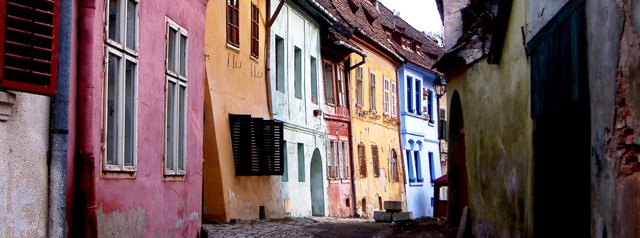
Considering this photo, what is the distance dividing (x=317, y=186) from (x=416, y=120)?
14.5 m

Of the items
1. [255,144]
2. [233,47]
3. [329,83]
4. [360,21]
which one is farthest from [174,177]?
[360,21]

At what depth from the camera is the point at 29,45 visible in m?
7.07

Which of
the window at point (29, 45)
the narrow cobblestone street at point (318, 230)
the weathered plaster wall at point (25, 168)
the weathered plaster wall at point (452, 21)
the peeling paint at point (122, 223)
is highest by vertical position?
the weathered plaster wall at point (452, 21)

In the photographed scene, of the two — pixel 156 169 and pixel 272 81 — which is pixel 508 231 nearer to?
pixel 156 169

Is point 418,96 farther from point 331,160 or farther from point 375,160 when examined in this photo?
point 331,160

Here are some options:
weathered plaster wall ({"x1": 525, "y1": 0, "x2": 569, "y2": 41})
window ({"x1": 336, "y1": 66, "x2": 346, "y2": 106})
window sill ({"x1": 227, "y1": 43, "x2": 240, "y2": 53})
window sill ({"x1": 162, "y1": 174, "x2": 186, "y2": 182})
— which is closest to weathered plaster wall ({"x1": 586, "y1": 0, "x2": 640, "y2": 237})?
weathered plaster wall ({"x1": 525, "y1": 0, "x2": 569, "y2": 41})

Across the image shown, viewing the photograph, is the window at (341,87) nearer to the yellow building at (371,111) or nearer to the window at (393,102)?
the yellow building at (371,111)

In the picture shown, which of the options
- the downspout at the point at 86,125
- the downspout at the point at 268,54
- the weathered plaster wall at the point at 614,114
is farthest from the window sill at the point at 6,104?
the downspout at the point at 268,54

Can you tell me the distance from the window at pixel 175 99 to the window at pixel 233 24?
824 centimetres

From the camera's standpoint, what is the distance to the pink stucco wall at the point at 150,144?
8.50 meters

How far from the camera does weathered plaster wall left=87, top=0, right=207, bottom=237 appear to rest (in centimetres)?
897

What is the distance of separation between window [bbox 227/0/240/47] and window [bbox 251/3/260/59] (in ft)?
3.66

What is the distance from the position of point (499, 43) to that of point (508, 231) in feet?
7.38

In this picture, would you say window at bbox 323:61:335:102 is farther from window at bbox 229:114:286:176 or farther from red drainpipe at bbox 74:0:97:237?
red drainpipe at bbox 74:0:97:237
